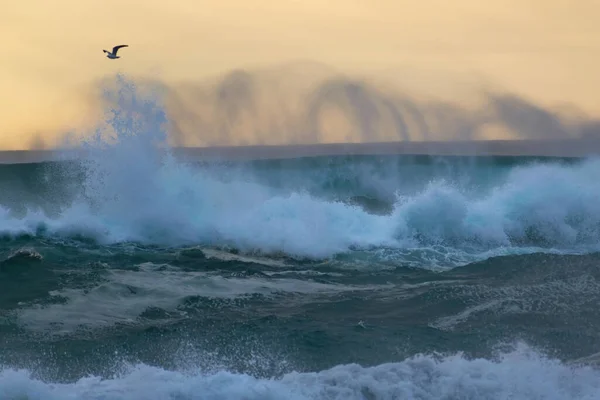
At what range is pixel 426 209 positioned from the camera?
2038 cm

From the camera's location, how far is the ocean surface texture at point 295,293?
853 cm

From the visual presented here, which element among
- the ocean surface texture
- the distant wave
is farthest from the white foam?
the distant wave

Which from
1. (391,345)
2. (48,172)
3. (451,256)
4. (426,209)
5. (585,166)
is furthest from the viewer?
(48,172)

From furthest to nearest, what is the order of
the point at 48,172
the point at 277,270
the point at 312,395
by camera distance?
1. the point at 48,172
2. the point at 277,270
3. the point at 312,395

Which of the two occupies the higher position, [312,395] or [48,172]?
[312,395]

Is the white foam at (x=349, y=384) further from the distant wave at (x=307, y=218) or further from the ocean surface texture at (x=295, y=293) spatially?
the distant wave at (x=307, y=218)

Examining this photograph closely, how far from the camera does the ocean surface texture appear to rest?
8.53 metres

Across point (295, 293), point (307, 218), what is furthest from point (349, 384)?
point (307, 218)

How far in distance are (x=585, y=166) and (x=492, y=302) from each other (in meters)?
15.1

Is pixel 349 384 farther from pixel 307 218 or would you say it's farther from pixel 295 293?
pixel 307 218

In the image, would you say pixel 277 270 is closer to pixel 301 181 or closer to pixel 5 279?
pixel 5 279

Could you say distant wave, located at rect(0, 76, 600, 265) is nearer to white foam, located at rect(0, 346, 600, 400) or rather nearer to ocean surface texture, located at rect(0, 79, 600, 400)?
ocean surface texture, located at rect(0, 79, 600, 400)

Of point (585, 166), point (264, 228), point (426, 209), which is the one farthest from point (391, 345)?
point (585, 166)

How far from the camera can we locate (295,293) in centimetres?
1305
